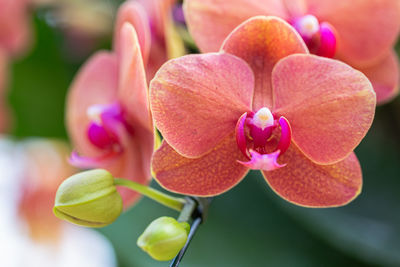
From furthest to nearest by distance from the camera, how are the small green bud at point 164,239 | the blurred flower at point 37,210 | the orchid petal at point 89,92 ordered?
the blurred flower at point 37,210 < the orchid petal at point 89,92 < the small green bud at point 164,239

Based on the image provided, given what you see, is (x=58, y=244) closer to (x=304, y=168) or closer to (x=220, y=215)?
(x=220, y=215)

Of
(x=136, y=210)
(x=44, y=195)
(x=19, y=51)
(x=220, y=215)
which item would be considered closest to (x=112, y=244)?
(x=136, y=210)

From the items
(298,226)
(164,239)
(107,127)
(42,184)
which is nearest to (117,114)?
(107,127)

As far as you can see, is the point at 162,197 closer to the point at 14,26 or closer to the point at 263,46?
the point at 263,46

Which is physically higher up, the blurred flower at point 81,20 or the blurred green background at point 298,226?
the blurred flower at point 81,20

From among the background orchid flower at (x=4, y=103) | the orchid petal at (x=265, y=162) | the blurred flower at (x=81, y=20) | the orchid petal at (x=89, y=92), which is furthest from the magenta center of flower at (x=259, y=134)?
the background orchid flower at (x=4, y=103)

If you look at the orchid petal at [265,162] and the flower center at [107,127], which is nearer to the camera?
the orchid petal at [265,162]

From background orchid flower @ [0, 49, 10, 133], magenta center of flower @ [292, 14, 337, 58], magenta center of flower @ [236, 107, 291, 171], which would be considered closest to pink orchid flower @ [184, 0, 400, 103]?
magenta center of flower @ [292, 14, 337, 58]

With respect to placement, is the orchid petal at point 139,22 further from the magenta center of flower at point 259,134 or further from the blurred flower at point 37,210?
the blurred flower at point 37,210
